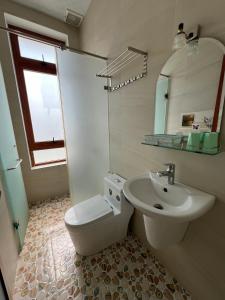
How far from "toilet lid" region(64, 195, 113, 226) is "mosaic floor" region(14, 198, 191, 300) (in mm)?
464

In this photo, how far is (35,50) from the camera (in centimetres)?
198

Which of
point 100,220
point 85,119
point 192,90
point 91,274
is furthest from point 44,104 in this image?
point 91,274

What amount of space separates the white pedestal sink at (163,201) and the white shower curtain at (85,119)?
2.39ft

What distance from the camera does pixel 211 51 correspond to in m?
0.72

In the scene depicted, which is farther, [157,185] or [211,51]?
[157,185]

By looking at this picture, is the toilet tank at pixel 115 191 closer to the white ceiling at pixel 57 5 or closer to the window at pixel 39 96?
the window at pixel 39 96

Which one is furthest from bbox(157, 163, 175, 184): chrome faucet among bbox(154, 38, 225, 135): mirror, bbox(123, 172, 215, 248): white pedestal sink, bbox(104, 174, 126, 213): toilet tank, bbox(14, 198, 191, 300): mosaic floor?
bbox(14, 198, 191, 300): mosaic floor

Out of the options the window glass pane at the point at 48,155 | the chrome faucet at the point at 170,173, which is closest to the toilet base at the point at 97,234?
the chrome faucet at the point at 170,173

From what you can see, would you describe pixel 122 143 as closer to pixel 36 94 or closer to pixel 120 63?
pixel 120 63

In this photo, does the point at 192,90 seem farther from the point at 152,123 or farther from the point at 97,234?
the point at 97,234

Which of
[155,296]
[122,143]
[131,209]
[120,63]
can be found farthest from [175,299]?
[120,63]

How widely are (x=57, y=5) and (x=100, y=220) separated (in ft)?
8.06

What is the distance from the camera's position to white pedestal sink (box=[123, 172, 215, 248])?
740mm

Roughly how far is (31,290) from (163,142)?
62.7 inches
